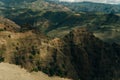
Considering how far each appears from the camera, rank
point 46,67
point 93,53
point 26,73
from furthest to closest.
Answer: point 93,53, point 46,67, point 26,73

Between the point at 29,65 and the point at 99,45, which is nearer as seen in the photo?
the point at 29,65

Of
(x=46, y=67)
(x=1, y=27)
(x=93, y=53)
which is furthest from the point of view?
(x=1, y=27)

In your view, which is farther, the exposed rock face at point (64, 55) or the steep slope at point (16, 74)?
the exposed rock face at point (64, 55)

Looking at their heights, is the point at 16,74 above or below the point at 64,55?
below

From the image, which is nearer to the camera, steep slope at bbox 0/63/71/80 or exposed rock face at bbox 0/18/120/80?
steep slope at bbox 0/63/71/80

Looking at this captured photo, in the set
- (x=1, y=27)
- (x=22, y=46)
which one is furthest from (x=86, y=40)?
(x=1, y=27)

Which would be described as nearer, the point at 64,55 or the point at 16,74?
the point at 16,74

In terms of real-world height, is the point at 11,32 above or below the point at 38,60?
above

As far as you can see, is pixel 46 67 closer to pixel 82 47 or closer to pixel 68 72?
pixel 68 72
